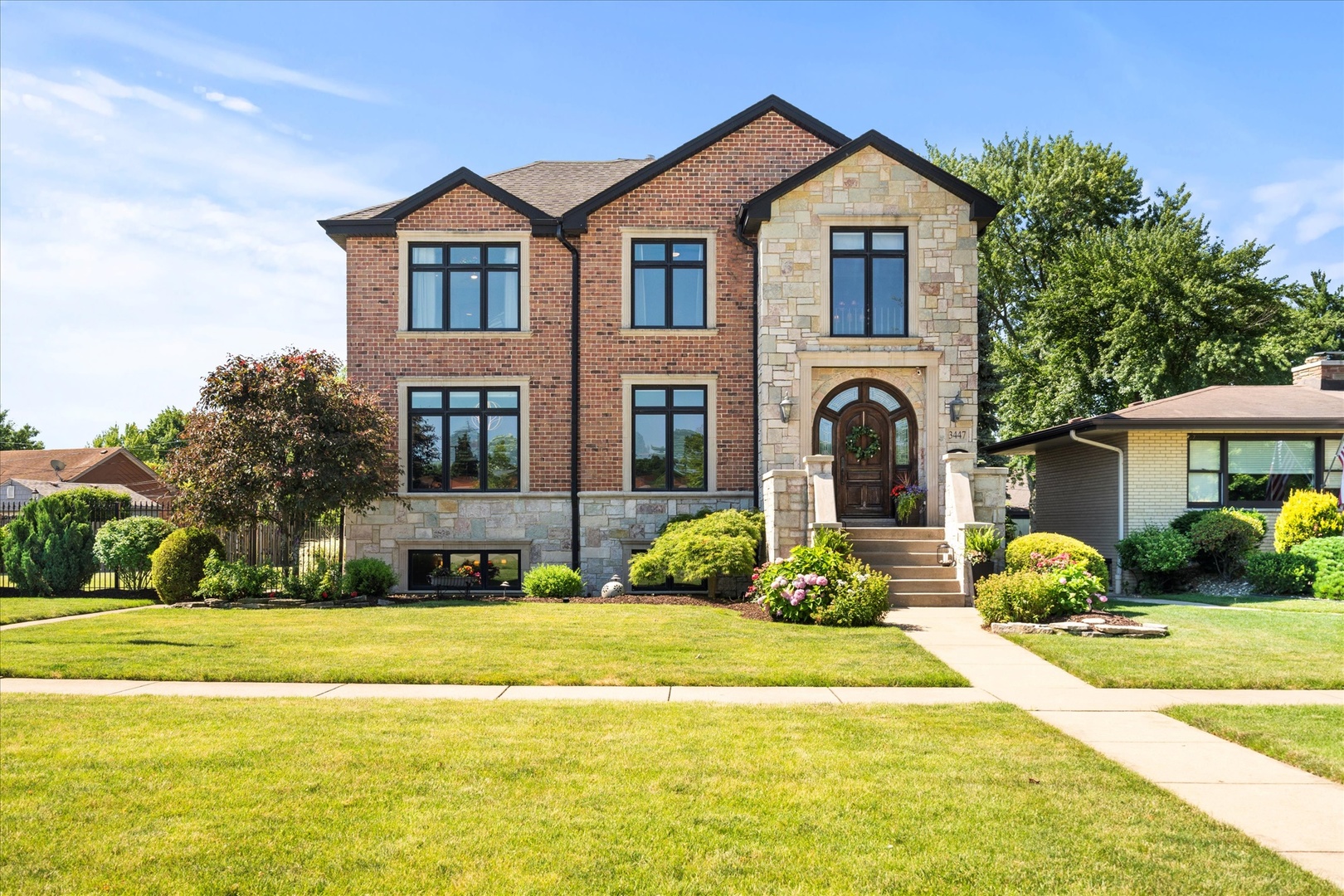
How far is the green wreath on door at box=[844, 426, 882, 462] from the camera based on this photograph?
1712 centimetres

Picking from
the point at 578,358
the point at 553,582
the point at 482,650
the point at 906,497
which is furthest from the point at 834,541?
the point at 578,358

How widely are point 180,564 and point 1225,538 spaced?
18.3 m

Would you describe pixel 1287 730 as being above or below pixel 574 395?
below

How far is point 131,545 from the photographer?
1695 centimetres

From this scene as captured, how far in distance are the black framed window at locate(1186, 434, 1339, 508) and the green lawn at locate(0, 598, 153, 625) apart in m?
19.6

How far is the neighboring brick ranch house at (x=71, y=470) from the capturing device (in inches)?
1708

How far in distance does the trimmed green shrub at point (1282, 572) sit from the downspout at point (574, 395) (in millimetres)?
11926

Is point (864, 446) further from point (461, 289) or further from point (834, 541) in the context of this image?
point (461, 289)

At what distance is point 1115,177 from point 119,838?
36.9m

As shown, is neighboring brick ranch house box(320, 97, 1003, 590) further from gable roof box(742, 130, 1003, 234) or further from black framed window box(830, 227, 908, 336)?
black framed window box(830, 227, 908, 336)

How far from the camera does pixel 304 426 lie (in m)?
15.2

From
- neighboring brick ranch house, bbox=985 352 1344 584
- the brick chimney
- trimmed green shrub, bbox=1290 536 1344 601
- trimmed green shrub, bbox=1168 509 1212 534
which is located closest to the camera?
trimmed green shrub, bbox=1290 536 1344 601

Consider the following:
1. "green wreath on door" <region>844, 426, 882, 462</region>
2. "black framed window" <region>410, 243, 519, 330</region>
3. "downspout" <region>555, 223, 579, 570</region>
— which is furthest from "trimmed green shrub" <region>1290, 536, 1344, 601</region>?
"black framed window" <region>410, 243, 519, 330</region>

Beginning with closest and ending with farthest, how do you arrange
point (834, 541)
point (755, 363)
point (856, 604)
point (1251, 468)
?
point (856, 604) < point (834, 541) < point (755, 363) < point (1251, 468)
